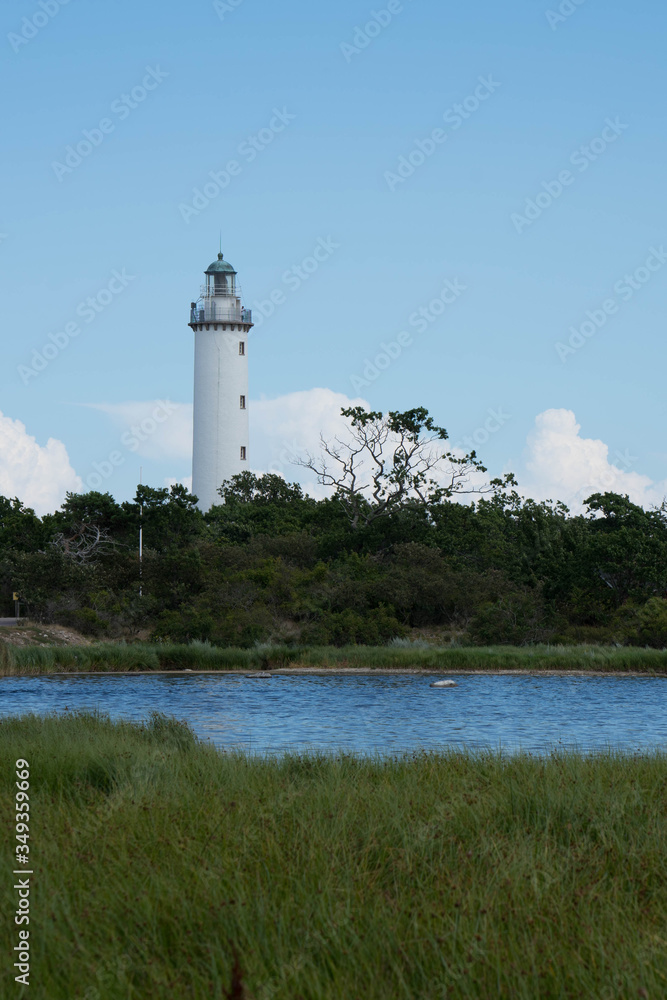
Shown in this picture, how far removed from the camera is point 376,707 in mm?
26484

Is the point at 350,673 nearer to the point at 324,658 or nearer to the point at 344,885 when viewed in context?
the point at 324,658

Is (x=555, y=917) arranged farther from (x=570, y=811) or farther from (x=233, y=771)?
(x=233, y=771)

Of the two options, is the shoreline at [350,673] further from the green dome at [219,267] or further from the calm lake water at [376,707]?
the green dome at [219,267]

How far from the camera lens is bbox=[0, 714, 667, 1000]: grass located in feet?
16.1

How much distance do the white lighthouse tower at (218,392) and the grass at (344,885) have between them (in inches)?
1968

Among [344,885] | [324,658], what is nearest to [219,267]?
[324,658]

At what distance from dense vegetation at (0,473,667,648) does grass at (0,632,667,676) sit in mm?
2795

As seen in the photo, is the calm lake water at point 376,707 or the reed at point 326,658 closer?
the calm lake water at point 376,707

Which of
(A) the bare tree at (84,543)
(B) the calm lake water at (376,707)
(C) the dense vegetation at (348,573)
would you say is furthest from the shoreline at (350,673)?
(A) the bare tree at (84,543)

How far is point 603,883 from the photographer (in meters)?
6.38

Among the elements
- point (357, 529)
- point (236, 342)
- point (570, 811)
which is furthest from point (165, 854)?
point (236, 342)

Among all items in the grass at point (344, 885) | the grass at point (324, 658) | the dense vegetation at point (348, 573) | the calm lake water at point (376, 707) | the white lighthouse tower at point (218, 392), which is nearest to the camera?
the grass at point (344, 885)

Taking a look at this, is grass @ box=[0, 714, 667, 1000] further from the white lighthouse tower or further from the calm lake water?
the white lighthouse tower

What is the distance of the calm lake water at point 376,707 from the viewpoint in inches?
749
